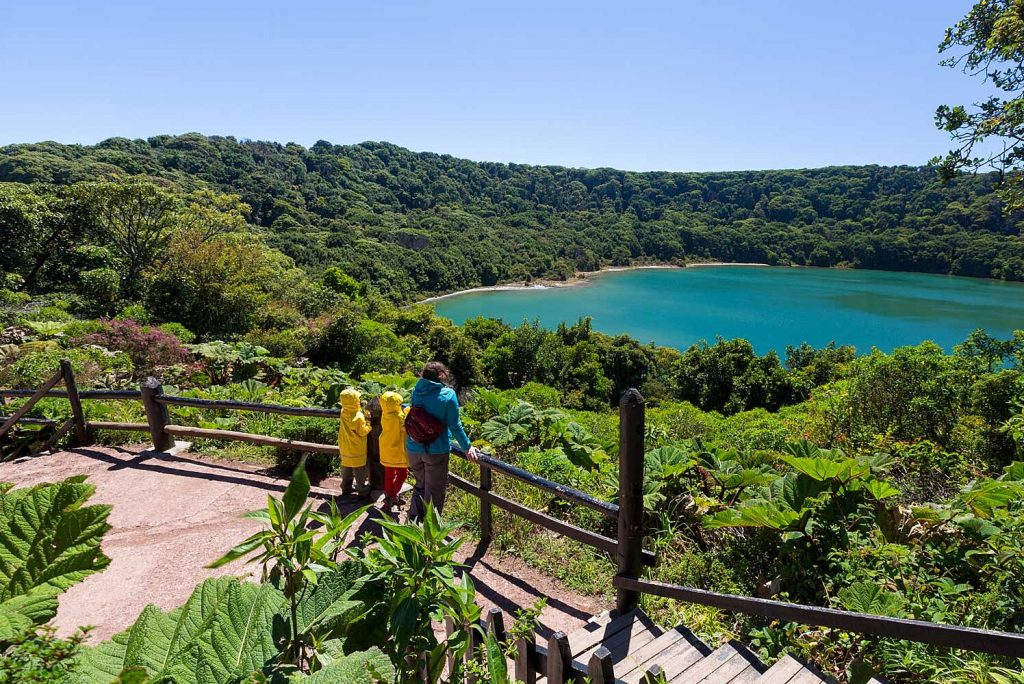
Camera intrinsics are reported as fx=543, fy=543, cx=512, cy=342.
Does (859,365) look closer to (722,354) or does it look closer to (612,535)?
(612,535)

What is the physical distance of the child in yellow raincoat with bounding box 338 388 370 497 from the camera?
13.6ft

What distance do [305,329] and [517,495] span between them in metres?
13.5

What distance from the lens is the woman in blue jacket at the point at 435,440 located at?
3.49 m

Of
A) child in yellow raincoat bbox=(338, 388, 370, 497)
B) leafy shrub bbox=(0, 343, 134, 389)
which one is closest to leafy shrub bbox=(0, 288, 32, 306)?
leafy shrub bbox=(0, 343, 134, 389)

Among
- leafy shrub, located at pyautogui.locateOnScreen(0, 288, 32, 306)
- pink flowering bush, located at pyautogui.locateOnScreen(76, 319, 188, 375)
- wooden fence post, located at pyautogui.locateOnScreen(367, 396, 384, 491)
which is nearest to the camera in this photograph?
wooden fence post, located at pyautogui.locateOnScreen(367, 396, 384, 491)

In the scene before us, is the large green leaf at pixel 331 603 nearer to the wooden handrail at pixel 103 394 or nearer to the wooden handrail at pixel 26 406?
the wooden handrail at pixel 103 394

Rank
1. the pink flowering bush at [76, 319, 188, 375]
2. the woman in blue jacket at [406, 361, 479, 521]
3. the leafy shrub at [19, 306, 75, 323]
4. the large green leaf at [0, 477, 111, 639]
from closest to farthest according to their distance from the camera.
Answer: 1. the large green leaf at [0, 477, 111, 639]
2. the woman in blue jacket at [406, 361, 479, 521]
3. the pink flowering bush at [76, 319, 188, 375]
4. the leafy shrub at [19, 306, 75, 323]

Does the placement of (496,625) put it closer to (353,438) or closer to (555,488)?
(555,488)

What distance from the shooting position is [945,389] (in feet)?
25.5

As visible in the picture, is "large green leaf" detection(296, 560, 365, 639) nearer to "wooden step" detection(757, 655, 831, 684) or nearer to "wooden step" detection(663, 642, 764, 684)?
"wooden step" detection(663, 642, 764, 684)

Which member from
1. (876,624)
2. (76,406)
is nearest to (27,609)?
(876,624)

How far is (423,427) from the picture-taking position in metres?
3.48

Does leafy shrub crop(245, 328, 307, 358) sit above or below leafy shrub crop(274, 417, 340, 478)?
below

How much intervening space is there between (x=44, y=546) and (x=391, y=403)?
9.24 ft
